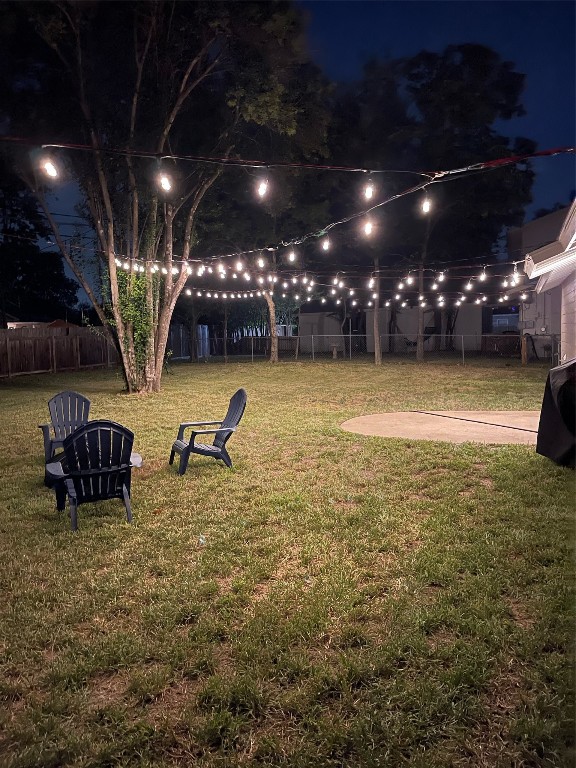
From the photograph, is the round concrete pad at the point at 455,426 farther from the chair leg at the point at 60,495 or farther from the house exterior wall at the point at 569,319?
the chair leg at the point at 60,495

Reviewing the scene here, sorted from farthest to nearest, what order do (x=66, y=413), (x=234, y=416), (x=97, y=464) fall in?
1. (x=66, y=413)
2. (x=234, y=416)
3. (x=97, y=464)

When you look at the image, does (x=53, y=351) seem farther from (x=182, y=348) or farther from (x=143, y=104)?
(x=182, y=348)

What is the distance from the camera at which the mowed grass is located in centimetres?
227

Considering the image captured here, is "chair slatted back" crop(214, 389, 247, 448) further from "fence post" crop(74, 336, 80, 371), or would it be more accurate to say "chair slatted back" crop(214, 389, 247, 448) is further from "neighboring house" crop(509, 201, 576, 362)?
"fence post" crop(74, 336, 80, 371)

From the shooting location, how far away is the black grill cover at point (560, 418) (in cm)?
577

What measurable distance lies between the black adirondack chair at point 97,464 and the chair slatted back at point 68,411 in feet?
7.15

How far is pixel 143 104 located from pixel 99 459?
1240 centimetres

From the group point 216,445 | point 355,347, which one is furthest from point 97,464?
point 355,347

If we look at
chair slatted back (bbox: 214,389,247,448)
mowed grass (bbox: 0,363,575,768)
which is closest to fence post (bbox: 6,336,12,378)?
mowed grass (bbox: 0,363,575,768)

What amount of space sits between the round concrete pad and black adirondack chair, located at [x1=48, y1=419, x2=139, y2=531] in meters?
4.56

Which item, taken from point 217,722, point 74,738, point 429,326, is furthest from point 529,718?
point 429,326

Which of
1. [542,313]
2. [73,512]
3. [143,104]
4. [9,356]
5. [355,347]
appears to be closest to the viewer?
[73,512]

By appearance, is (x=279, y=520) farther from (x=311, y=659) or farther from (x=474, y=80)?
(x=474, y=80)

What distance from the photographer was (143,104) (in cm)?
1411
